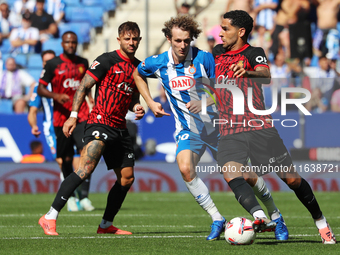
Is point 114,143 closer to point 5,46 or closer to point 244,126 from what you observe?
point 244,126

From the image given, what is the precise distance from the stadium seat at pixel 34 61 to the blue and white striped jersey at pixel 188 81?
1166 centimetres

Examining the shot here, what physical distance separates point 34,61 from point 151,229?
37.9 feet

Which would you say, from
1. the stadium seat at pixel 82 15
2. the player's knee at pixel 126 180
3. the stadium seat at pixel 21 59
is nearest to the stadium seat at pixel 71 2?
the stadium seat at pixel 82 15

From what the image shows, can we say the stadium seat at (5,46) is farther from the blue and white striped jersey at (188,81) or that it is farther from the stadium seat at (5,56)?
the blue and white striped jersey at (188,81)

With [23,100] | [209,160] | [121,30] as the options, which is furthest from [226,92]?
[23,100]

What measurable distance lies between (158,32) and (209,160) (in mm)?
4451

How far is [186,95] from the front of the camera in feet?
19.6

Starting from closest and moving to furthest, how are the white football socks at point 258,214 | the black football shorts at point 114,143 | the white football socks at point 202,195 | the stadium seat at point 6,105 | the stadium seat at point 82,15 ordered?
1. the white football socks at point 258,214
2. the white football socks at point 202,195
3. the black football shorts at point 114,143
4. the stadium seat at point 6,105
5. the stadium seat at point 82,15

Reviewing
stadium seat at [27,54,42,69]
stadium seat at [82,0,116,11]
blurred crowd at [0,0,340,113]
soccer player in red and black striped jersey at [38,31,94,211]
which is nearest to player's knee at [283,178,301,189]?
soccer player in red and black striped jersey at [38,31,94,211]

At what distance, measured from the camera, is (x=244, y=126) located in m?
5.39

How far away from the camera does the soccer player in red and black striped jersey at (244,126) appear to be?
207 inches

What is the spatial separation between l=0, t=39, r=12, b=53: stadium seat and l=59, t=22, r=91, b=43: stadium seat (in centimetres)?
162

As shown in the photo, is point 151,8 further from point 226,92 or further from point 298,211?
point 226,92

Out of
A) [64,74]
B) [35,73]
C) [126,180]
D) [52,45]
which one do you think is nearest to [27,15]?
[52,45]
